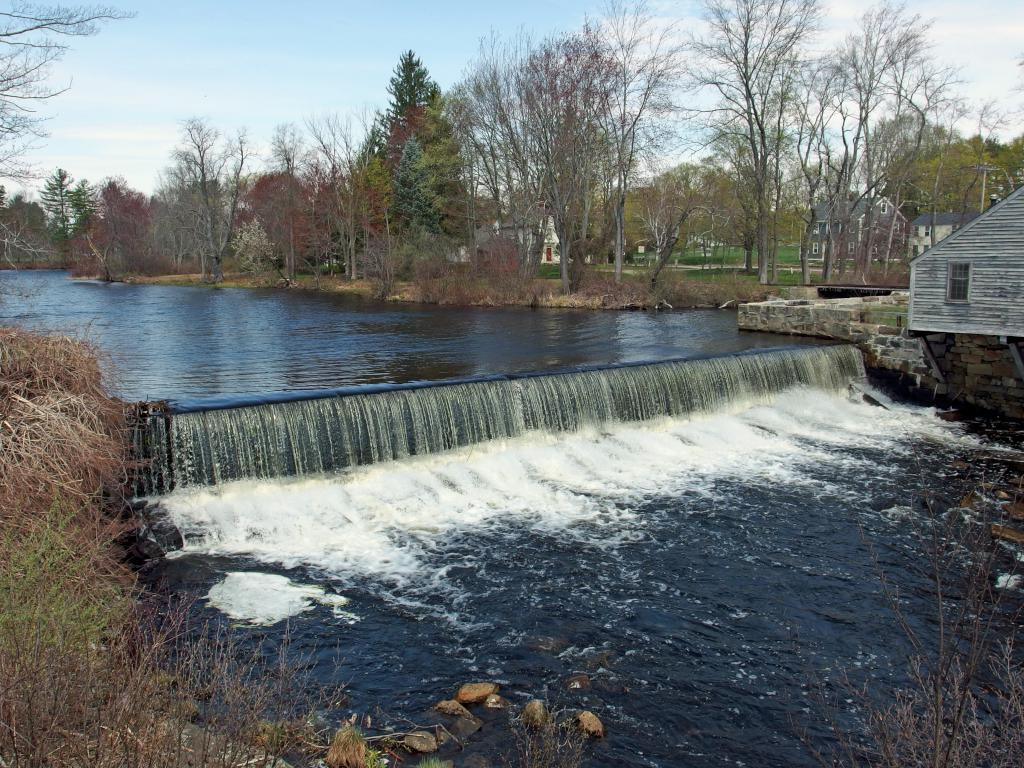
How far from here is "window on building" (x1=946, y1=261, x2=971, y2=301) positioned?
56.5 ft

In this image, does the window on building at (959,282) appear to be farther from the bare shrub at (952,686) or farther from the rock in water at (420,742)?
the rock in water at (420,742)

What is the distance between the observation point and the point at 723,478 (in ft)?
41.9

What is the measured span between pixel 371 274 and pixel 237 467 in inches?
1358

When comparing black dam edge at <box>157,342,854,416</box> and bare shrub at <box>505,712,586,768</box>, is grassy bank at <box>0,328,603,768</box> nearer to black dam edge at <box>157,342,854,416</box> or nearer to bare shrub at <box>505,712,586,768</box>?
bare shrub at <box>505,712,586,768</box>

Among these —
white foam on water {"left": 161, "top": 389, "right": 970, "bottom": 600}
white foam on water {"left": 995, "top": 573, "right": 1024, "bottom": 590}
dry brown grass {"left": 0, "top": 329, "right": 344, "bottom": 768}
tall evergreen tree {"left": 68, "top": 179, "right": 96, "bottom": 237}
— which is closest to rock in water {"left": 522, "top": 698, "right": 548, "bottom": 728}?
dry brown grass {"left": 0, "top": 329, "right": 344, "bottom": 768}

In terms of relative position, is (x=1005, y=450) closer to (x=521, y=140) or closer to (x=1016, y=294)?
(x=1016, y=294)

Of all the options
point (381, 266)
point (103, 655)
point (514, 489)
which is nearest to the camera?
point (103, 655)

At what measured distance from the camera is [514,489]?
1206 centimetres

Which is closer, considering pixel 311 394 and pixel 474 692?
pixel 474 692

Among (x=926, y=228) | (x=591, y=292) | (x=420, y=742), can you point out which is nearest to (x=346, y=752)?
(x=420, y=742)

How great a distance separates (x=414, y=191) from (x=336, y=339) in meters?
27.5

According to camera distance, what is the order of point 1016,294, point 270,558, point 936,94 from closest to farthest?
point 270,558 → point 1016,294 → point 936,94

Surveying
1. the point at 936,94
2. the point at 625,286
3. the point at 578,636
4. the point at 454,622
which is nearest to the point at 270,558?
the point at 454,622

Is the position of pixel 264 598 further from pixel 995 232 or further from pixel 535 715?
pixel 995 232
